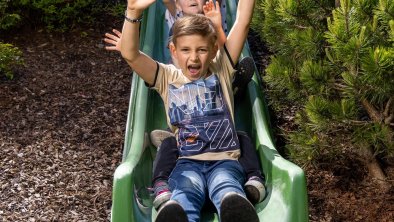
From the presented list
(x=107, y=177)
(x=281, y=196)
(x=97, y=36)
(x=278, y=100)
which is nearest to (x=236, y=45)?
(x=278, y=100)

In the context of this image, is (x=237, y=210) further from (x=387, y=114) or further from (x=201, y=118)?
(x=387, y=114)

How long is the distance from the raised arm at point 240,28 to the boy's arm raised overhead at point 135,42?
50cm

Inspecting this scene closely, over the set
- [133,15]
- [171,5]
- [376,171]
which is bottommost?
[376,171]

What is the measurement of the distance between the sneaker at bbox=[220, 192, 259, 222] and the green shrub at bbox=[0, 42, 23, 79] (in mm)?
2787

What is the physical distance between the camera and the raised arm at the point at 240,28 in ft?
13.1

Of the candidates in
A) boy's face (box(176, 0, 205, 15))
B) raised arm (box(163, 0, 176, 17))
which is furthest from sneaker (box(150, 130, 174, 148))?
raised arm (box(163, 0, 176, 17))

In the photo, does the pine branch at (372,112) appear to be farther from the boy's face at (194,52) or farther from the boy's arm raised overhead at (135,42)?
the boy's arm raised overhead at (135,42)

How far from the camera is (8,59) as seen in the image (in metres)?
5.42

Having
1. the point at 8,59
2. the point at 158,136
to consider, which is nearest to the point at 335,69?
the point at 158,136

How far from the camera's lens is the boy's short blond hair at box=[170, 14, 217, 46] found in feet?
12.4

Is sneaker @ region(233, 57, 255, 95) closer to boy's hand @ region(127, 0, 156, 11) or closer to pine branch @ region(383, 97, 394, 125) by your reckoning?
pine branch @ region(383, 97, 394, 125)

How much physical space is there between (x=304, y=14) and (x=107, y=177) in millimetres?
1796

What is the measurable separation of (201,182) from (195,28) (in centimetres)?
87

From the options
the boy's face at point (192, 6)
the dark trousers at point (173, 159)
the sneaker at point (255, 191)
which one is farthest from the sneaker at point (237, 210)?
the boy's face at point (192, 6)
